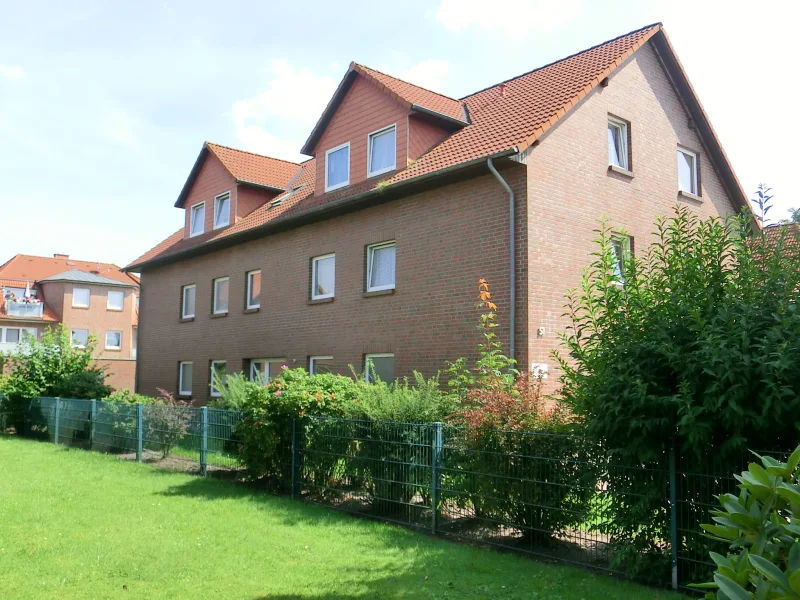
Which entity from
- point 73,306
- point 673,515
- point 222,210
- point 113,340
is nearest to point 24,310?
point 73,306

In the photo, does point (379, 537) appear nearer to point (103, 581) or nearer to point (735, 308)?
point (103, 581)

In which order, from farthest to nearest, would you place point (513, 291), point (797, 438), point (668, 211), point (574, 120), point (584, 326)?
1. point (668, 211)
2. point (574, 120)
3. point (513, 291)
4. point (584, 326)
5. point (797, 438)

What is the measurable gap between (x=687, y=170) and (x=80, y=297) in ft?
163

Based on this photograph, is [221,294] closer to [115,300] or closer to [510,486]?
[510,486]

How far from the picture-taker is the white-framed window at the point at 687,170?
1656 cm

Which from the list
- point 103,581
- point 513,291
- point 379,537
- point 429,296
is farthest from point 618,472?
point 429,296

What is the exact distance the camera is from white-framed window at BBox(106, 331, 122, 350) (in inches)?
2206

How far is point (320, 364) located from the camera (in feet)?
55.1

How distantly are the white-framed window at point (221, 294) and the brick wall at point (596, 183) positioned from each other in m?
11.2

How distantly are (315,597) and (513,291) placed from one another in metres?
7.41

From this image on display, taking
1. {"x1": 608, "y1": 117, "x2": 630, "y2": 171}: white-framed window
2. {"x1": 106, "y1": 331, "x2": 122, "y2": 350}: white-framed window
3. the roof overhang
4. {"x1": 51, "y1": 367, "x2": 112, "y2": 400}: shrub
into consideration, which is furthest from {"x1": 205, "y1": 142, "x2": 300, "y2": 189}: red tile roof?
{"x1": 106, "y1": 331, "x2": 122, "y2": 350}: white-framed window

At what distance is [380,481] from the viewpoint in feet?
30.0

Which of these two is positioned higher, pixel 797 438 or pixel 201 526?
pixel 797 438

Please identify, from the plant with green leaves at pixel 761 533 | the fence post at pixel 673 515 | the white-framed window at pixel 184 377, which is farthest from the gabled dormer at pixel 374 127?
the plant with green leaves at pixel 761 533
